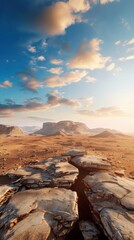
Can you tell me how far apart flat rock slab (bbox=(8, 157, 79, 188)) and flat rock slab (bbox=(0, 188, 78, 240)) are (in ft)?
2.55

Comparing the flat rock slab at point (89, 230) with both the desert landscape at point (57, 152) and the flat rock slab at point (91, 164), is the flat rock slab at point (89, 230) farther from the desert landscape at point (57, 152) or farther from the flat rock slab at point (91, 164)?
the desert landscape at point (57, 152)

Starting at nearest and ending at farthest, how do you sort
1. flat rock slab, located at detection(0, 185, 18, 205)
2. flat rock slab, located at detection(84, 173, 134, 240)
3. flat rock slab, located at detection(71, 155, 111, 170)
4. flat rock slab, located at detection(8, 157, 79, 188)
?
flat rock slab, located at detection(84, 173, 134, 240) < flat rock slab, located at detection(0, 185, 18, 205) < flat rock slab, located at detection(8, 157, 79, 188) < flat rock slab, located at detection(71, 155, 111, 170)

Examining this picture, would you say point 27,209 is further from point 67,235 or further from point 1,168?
point 1,168

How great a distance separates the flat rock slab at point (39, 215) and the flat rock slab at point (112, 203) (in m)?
0.81

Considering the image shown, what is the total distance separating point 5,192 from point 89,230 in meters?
3.48

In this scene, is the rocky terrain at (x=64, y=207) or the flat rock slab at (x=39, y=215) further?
the rocky terrain at (x=64, y=207)

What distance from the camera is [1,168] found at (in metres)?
12.1

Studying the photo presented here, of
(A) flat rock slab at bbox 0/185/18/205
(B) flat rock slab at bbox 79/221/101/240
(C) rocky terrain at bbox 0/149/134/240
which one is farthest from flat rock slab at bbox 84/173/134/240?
(A) flat rock slab at bbox 0/185/18/205

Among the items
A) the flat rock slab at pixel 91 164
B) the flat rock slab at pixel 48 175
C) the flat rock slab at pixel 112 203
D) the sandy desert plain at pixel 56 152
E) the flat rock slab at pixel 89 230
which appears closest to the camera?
the flat rock slab at pixel 112 203

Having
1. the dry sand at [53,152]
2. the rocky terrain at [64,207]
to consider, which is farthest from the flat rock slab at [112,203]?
the dry sand at [53,152]

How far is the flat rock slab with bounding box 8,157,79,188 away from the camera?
Answer: 23.3ft

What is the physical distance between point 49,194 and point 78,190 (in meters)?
1.88

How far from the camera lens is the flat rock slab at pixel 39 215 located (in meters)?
4.35

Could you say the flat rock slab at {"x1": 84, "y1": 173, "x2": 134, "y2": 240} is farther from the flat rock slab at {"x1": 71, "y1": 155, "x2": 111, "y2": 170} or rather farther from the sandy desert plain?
the sandy desert plain
